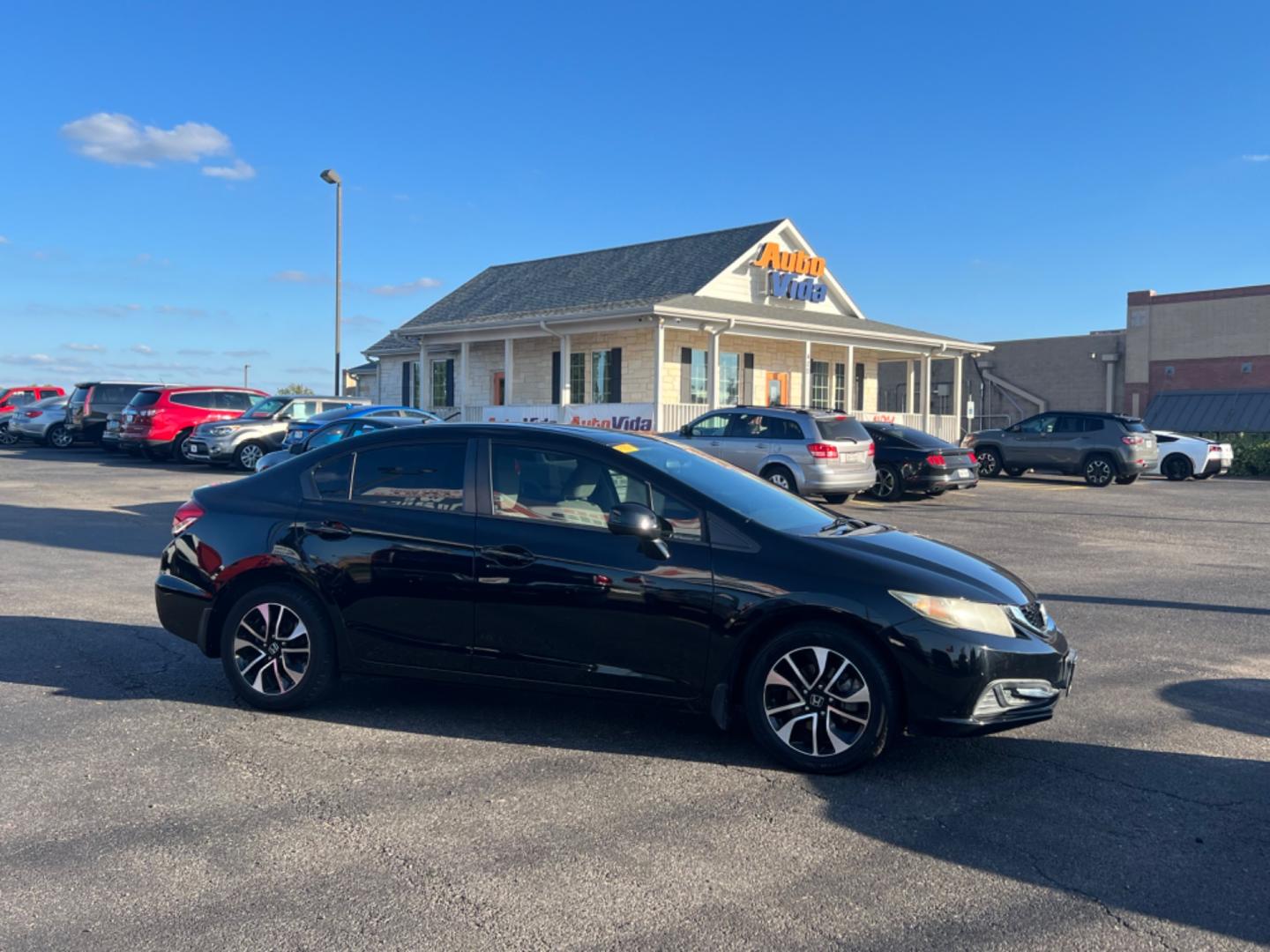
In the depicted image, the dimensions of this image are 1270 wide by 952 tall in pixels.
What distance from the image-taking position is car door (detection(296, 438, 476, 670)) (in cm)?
545

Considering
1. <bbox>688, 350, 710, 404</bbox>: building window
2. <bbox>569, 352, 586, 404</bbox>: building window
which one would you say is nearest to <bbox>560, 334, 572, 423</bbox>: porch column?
<bbox>569, 352, 586, 404</bbox>: building window

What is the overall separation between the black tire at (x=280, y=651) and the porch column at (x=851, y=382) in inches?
943

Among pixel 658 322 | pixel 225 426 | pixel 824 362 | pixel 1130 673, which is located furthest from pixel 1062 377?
pixel 1130 673

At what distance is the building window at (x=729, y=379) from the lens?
28953 mm

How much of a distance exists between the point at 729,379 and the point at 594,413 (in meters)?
4.70

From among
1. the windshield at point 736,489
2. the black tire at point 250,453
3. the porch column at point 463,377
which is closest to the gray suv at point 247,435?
the black tire at point 250,453

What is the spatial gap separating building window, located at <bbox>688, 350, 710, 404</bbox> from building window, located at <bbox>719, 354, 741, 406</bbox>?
0.47m

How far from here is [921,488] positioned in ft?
64.4

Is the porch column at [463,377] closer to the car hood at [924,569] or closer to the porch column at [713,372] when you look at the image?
the porch column at [713,372]

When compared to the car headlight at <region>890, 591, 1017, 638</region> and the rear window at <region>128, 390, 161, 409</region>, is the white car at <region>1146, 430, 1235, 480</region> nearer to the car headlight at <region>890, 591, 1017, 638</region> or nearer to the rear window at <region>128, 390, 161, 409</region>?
the rear window at <region>128, 390, 161, 409</region>

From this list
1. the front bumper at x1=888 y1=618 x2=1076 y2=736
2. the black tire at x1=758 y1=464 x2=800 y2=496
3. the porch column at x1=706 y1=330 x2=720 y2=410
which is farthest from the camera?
the porch column at x1=706 y1=330 x2=720 y2=410

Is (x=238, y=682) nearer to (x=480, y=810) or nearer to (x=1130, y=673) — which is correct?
(x=480, y=810)

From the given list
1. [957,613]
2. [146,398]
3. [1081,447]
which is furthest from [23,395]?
[957,613]

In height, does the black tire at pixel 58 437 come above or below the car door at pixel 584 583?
above
